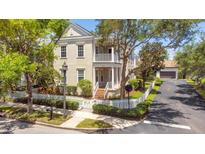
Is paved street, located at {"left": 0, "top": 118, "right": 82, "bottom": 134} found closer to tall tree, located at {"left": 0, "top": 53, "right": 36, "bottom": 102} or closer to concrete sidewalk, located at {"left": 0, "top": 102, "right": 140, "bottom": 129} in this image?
concrete sidewalk, located at {"left": 0, "top": 102, "right": 140, "bottom": 129}

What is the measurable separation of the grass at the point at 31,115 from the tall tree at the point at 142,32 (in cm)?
376

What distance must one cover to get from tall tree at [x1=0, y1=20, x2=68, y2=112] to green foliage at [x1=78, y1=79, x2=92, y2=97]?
4.97ft

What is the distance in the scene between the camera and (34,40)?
7.74m

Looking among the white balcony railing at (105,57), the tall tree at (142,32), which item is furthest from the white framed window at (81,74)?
the tall tree at (142,32)

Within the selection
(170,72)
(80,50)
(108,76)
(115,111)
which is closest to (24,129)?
(115,111)

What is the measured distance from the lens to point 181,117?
330 inches

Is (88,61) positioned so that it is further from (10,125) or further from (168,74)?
(168,74)

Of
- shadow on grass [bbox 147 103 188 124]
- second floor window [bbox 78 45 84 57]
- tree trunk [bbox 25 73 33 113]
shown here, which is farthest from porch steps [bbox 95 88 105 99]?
tree trunk [bbox 25 73 33 113]

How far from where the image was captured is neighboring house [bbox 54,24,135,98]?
8.78 m

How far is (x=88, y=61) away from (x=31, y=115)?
11.6ft

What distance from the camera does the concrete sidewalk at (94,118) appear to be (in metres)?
7.25
